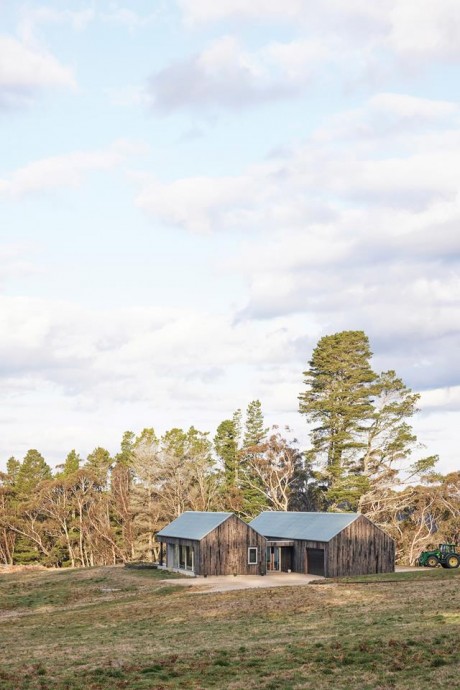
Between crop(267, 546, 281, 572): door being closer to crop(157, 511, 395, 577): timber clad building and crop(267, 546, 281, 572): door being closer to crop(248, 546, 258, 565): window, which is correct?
crop(157, 511, 395, 577): timber clad building

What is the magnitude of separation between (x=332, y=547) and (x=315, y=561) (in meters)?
4.37

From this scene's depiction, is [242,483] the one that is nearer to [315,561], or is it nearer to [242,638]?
[315,561]

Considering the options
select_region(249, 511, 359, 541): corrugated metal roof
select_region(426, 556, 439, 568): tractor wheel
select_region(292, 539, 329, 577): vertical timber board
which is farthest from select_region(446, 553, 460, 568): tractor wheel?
select_region(292, 539, 329, 577): vertical timber board

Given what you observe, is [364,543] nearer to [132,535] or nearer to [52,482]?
[132,535]

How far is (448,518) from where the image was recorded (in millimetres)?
89062

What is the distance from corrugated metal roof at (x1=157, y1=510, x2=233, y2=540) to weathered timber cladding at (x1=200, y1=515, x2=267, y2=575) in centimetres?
70

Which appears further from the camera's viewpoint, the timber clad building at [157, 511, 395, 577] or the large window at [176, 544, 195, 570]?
the large window at [176, 544, 195, 570]

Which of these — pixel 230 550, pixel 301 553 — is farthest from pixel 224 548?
pixel 301 553

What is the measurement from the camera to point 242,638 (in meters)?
30.3

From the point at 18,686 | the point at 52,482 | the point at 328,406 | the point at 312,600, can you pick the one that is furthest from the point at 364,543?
the point at 52,482

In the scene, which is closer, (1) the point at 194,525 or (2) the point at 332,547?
(2) the point at 332,547

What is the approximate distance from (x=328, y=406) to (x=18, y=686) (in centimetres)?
6950

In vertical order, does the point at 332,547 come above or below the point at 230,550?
above

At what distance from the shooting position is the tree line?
290 feet
